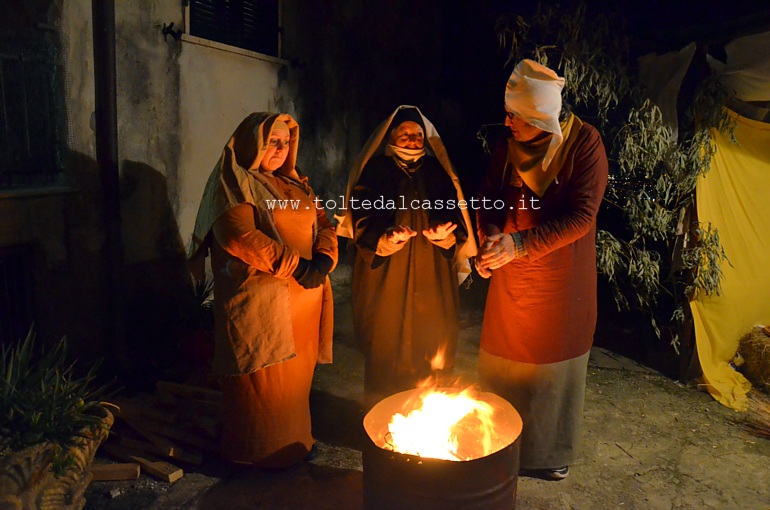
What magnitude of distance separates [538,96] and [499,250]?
85cm

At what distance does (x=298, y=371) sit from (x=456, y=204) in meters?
1.48

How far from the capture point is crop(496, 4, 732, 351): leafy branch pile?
17.2 ft

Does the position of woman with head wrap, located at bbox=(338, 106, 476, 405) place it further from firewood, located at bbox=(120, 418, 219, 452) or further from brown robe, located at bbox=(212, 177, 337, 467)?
firewood, located at bbox=(120, 418, 219, 452)

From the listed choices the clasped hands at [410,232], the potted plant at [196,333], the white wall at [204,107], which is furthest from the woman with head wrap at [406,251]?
the white wall at [204,107]

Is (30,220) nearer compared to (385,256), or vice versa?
(385,256)

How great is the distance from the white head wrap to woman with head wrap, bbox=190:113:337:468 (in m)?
1.38

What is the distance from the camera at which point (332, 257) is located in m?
3.80

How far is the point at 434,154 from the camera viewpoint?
406cm

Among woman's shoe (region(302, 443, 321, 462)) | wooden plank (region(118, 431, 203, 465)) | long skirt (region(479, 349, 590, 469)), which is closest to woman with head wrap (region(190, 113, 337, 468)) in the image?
woman's shoe (region(302, 443, 321, 462))

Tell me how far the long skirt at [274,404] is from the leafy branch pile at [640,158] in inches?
128

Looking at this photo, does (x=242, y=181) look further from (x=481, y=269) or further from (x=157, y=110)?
(x=157, y=110)

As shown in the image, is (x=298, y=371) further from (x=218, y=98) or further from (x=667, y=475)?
(x=218, y=98)

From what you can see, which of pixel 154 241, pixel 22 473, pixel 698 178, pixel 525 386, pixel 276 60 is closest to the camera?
pixel 22 473

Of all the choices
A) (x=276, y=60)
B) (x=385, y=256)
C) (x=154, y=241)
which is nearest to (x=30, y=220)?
(x=154, y=241)
